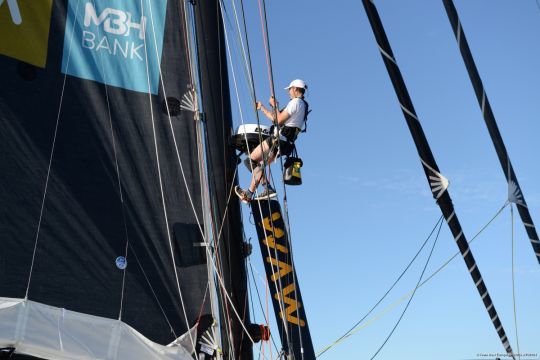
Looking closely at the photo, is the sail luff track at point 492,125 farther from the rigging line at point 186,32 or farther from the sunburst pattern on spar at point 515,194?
the rigging line at point 186,32

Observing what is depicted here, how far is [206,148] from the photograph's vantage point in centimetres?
824

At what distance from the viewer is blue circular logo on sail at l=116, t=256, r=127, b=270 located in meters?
7.71

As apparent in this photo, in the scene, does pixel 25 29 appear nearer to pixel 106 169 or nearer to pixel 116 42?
pixel 116 42

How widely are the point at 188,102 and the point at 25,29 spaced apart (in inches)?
65.8

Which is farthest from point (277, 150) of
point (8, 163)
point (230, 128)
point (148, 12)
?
point (8, 163)

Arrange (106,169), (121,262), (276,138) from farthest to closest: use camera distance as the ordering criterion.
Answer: (276,138) → (106,169) → (121,262)

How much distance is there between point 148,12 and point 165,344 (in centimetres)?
338

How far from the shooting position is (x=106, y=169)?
8.02 m

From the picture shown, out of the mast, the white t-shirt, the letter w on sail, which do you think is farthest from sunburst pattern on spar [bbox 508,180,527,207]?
the letter w on sail

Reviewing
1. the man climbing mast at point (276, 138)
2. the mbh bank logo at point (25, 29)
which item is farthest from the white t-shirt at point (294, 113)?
the mbh bank logo at point (25, 29)

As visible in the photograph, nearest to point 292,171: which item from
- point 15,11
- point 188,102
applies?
point 188,102

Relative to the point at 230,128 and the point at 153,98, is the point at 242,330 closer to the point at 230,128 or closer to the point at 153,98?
the point at 230,128

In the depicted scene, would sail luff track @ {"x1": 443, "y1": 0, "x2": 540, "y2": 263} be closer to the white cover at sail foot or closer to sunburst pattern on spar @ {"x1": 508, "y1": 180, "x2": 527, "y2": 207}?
sunburst pattern on spar @ {"x1": 508, "y1": 180, "x2": 527, "y2": 207}

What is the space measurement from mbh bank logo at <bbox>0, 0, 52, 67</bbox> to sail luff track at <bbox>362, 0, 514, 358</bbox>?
3.32 m
